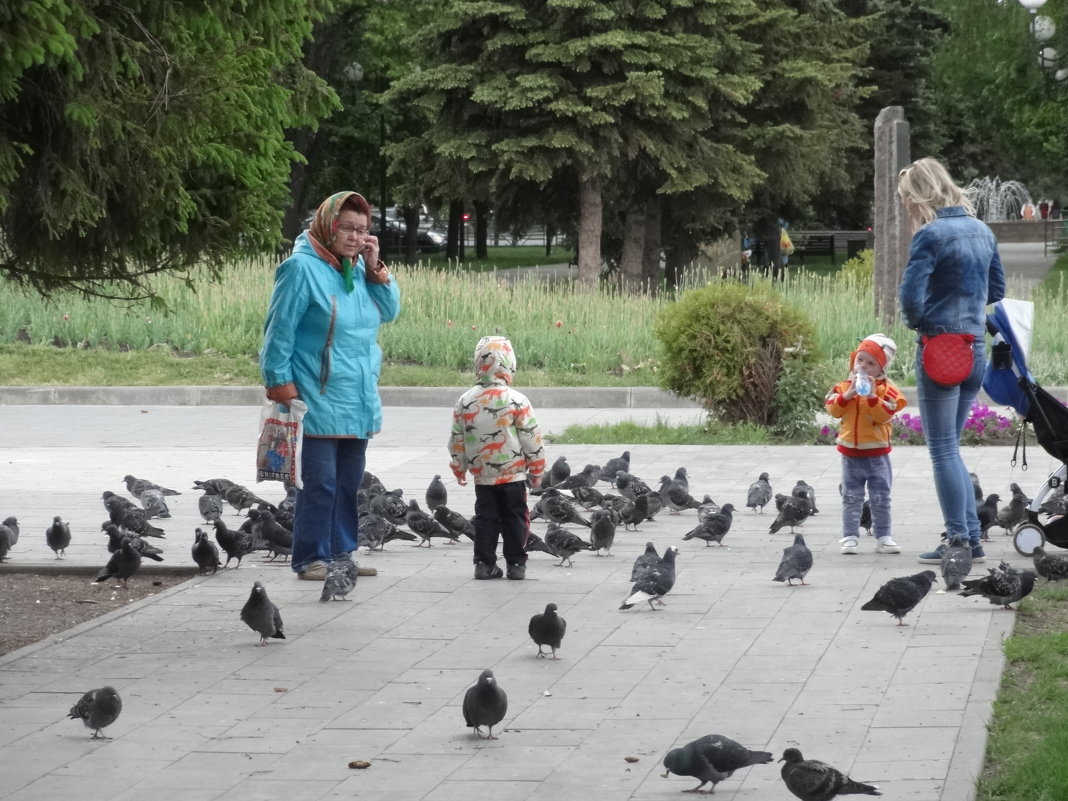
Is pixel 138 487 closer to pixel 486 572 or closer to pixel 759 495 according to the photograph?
pixel 486 572

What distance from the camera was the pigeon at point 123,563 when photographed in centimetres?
868

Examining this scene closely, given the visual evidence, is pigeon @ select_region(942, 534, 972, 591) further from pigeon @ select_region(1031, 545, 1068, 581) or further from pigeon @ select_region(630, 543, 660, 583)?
pigeon @ select_region(630, 543, 660, 583)

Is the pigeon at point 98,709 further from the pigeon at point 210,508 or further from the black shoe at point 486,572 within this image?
the pigeon at point 210,508

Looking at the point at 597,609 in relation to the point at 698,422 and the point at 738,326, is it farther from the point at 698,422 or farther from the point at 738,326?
the point at 698,422

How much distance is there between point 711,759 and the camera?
511 centimetres

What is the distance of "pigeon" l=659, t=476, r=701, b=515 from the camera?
10947mm

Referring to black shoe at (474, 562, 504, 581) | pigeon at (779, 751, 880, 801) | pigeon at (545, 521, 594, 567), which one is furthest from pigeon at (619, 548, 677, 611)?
pigeon at (779, 751, 880, 801)

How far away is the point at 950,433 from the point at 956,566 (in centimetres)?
82

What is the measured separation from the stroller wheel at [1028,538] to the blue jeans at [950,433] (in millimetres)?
463

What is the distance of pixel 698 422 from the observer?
16.3 m

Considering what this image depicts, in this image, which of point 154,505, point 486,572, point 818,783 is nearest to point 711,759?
point 818,783

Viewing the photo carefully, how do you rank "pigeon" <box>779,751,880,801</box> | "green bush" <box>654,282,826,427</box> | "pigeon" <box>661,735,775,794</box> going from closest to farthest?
"pigeon" <box>779,751,880,801</box> → "pigeon" <box>661,735,775,794</box> → "green bush" <box>654,282,826,427</box>

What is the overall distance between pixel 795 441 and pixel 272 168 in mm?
8213

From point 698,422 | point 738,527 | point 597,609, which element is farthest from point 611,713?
point 698,422
